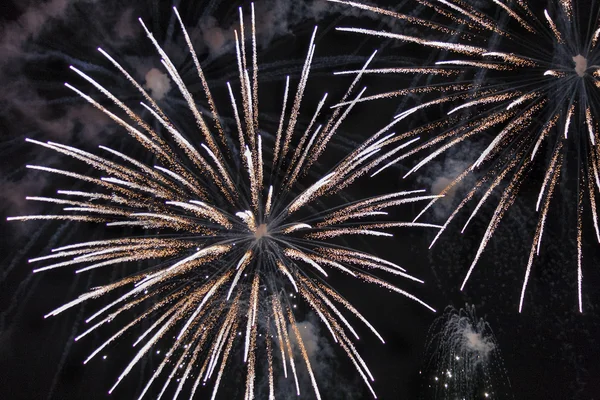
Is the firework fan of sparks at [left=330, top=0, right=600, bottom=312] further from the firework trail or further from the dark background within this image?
the firework trail

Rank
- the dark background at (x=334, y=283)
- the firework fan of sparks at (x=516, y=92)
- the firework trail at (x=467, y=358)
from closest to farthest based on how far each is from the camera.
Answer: the firework fan of sparks at (x=516, y=92), the dark background at (x=334, y=283), the firework trail at (x=467, y=358)

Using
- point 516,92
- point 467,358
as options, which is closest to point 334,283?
point 467,358

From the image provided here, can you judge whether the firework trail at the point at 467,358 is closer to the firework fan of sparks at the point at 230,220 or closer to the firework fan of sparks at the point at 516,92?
the firework fan of sparks at the point at 516,92

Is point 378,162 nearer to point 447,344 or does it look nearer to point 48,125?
point 447,344

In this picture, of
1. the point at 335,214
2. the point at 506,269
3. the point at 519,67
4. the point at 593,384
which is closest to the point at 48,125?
the point at 335,214

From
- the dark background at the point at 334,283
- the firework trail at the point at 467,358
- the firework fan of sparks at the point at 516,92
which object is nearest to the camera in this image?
the firework fan of sparks at the point at 516,92

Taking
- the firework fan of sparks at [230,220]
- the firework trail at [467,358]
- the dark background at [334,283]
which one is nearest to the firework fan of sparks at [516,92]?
the dark background at [334,283]
